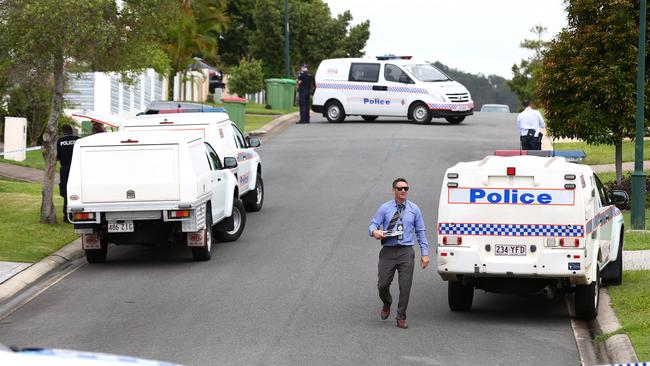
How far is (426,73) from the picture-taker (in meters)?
40.3

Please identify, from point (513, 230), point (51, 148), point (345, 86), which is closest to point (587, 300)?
point (513, 230)

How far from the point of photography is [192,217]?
62.2 feet

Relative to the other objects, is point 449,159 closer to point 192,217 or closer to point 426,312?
point 192,217

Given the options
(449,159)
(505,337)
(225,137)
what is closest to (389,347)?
(505,337)

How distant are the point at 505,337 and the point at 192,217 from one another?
6359 millimetres

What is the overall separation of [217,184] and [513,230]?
24.2 ft

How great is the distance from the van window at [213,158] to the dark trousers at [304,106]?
70.0 ft

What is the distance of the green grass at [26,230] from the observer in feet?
63.7

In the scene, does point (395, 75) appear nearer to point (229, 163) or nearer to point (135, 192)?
point (229, 163)

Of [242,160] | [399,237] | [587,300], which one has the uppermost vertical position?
[242,160]

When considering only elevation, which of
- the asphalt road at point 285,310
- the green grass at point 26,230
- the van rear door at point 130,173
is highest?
the van rear door at point 130,173

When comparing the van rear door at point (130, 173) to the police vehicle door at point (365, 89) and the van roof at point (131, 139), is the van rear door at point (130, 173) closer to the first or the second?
the van roof at point (131, 139)

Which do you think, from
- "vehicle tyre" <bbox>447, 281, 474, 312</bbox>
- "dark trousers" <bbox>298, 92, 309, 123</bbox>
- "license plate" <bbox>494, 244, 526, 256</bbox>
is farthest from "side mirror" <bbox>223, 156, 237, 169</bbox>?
"dark trousers" <bbox>298, 92, 309, 123</bbox>

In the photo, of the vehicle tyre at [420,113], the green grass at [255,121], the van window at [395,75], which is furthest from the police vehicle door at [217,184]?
the vehicle tyre at [420,113]
